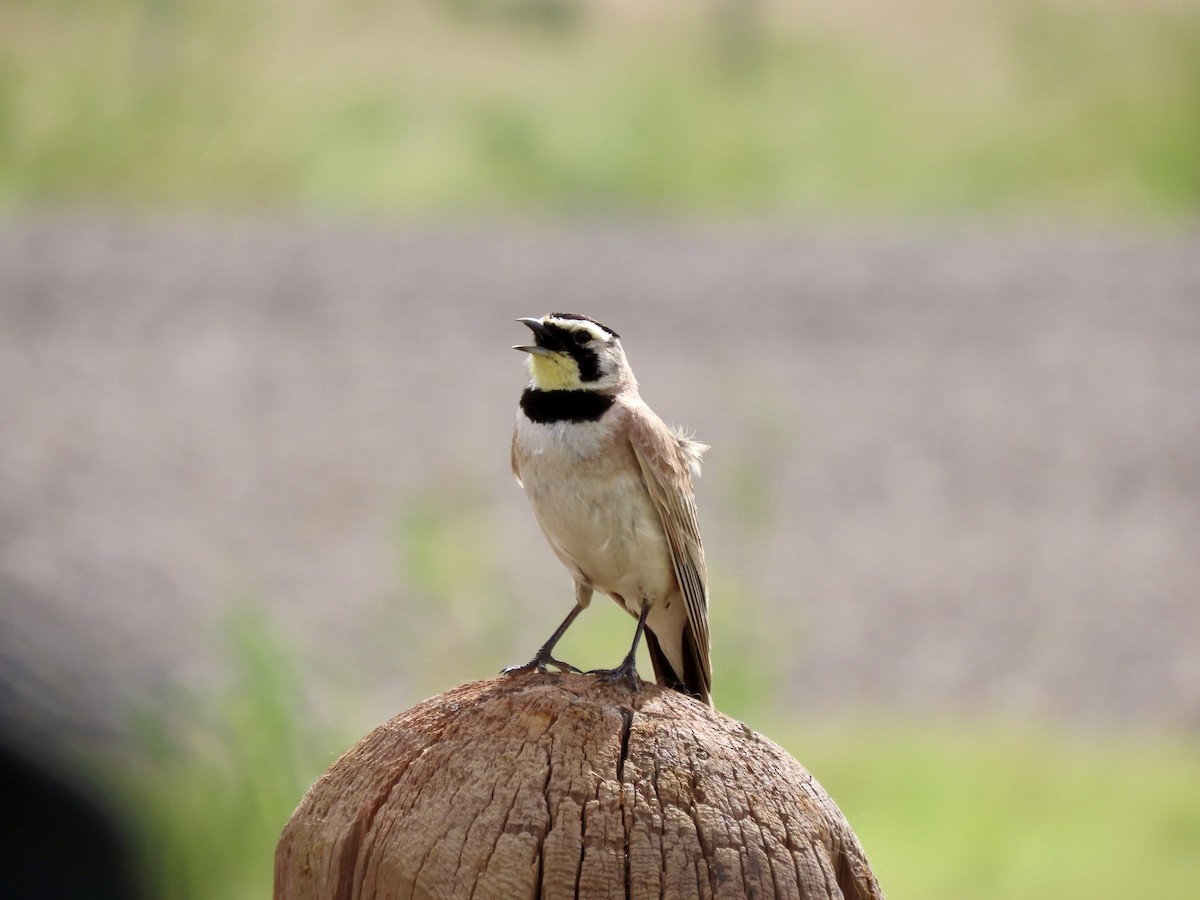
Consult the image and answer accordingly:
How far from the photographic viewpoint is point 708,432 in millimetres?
13523

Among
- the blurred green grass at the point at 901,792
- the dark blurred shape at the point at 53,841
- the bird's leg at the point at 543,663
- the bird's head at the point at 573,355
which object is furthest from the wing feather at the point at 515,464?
the dark blurred shape at the point at 53,841

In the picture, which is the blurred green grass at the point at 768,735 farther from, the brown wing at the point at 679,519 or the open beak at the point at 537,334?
the open beak at the point at 537,334

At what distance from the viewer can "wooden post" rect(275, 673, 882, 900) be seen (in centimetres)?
331

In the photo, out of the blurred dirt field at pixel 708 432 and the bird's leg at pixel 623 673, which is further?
the blurred dirt field at pixel 708 432

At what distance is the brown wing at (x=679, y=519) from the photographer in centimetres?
483

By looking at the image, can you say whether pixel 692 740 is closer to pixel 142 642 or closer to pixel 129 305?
pixel 142 642

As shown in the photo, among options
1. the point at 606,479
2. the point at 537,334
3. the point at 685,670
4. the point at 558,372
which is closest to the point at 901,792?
the point at 685,670

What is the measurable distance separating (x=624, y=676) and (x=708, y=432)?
377 inches

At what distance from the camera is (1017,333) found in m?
16.5

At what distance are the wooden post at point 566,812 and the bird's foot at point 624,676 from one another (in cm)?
15

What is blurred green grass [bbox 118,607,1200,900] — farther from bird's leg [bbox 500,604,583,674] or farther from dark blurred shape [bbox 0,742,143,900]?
bird's leg [bbox 500,604,583,674]

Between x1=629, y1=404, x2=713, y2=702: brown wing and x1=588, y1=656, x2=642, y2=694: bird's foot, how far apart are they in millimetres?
629

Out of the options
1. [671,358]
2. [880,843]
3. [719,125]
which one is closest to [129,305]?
[671,358]

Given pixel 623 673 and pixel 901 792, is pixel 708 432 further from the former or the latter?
pixel 623 673
